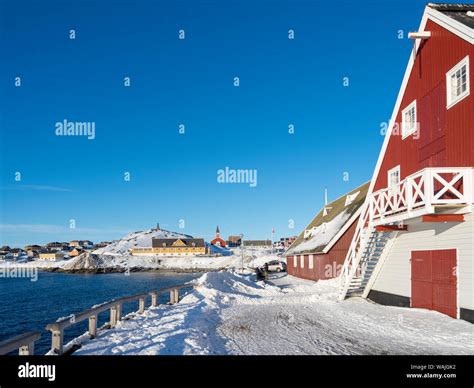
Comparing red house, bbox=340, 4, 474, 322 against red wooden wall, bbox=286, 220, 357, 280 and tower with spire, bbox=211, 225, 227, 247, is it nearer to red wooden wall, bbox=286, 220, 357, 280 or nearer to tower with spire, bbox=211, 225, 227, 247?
red wooden wall, bbox=286, 220, 357, 280

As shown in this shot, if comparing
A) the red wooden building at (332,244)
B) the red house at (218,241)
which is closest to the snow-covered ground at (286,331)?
the red wooden building at (332,244)

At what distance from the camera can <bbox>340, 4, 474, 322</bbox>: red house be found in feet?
43.4

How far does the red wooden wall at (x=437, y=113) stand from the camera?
44.5ft

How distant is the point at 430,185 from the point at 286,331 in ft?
22.9

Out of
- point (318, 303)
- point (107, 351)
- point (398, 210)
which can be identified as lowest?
point (318, 303)

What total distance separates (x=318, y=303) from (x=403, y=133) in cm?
988

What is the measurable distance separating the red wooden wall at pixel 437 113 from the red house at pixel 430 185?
38 mm

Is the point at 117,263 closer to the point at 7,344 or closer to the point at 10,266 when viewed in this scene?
the point at 10,266

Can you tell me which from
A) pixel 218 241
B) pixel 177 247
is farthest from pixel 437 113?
pixel 218 241

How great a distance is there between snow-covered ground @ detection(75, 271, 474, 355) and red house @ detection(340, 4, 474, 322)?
1.37m

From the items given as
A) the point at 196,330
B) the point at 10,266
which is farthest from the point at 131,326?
the point at 10,266

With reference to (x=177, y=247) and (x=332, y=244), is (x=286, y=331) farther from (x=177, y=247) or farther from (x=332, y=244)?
(x=177, y=247)
